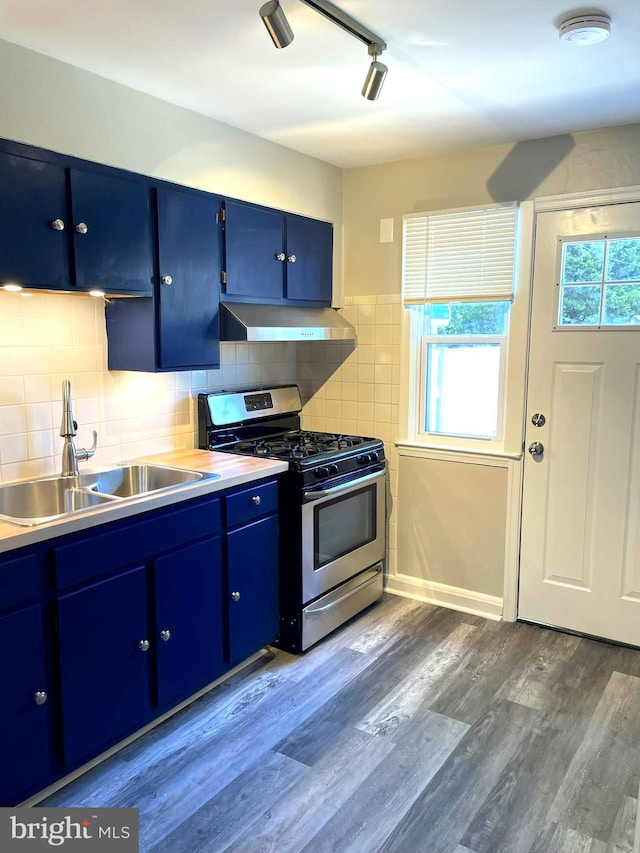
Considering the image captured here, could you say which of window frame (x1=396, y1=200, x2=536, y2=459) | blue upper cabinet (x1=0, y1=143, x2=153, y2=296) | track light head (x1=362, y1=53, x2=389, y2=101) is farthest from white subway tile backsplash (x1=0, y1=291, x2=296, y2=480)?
track light head (x1=362, y1=53, x2=389, y2=101)

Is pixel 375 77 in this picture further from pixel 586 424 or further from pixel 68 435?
pixel 586 424

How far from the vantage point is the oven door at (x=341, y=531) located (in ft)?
9.65

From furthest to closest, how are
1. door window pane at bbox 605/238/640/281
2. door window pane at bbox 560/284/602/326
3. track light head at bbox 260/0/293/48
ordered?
door window pane at bbox 560/284/602/326 < door window pane at bbox 605/238/640/281 < track light head at bbox 260/0/293/48

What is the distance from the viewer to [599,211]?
293cm

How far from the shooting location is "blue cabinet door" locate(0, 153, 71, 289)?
2.05m

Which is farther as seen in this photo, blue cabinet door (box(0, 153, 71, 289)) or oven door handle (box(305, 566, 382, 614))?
oven door handle (box(305, 566, 382, 614))

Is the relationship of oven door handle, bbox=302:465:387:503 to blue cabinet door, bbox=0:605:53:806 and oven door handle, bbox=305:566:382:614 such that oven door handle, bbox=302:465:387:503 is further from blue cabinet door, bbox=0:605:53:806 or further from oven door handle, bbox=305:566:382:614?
blue cabinet door, bbox=0:605:53:806

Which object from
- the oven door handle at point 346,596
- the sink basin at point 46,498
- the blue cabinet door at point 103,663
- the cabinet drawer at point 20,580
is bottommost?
the oven door handle at point 346,596

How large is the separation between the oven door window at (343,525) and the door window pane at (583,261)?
4.81ft

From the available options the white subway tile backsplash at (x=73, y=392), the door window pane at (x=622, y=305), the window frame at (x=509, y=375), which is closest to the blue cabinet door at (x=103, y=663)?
the white subway tile backsplash at (x=73, y=392)

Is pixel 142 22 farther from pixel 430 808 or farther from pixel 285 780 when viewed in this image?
pixel 430 808

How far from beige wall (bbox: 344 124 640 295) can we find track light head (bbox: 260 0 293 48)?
5.64ft

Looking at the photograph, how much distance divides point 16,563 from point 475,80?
2.29 metres

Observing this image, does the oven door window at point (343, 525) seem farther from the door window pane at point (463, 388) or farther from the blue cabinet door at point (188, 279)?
the blue cabinet door at point (188, 279)
